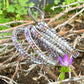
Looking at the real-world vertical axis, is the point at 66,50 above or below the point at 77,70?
above

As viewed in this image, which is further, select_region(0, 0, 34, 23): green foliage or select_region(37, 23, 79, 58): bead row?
select_region(0, 0, 34, 23): green foliage

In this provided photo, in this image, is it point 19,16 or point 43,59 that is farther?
point 19,16

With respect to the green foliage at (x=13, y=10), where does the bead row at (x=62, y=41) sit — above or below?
below

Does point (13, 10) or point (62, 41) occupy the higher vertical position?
point (13, 10)

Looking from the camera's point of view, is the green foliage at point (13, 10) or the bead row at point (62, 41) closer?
the bead row at point (62, 41)

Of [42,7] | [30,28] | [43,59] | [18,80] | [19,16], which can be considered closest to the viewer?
[43,59]

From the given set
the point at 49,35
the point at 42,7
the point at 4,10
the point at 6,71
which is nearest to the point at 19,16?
the point at 4,10

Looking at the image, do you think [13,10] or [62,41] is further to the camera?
[13,10]

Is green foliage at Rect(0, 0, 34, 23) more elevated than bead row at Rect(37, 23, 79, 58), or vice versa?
green foliage at Rect(0, 0, 34, 23)

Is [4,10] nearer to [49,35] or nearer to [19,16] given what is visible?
[19,16]

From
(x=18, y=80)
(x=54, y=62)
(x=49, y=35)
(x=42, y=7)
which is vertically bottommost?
(x=18, y=80)

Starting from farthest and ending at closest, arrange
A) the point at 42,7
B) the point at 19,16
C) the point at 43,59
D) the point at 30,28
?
the point at 42,7 < the point at 19,16 < the point at 30,28 < the point at 43,59
